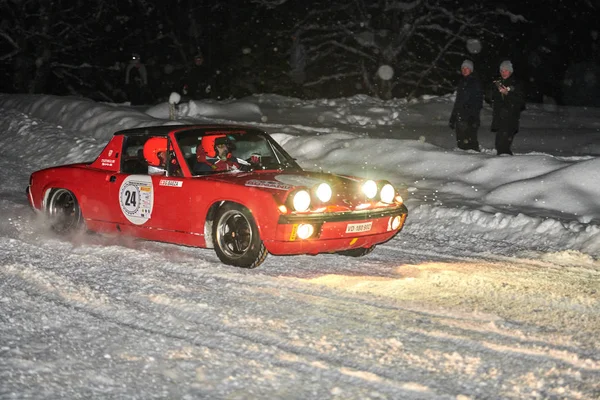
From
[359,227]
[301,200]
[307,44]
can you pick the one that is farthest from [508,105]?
[307,44]

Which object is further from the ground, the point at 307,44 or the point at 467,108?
the point at 307,44

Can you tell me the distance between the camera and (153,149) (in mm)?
8539

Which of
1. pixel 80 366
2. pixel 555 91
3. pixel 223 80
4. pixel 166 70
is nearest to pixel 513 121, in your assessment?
pixel 80 366

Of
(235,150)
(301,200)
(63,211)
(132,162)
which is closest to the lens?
(301,200)

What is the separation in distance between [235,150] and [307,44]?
24466mm

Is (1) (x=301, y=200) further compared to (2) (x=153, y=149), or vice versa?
(2) (x=153, y=149)

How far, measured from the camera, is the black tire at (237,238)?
682 cm

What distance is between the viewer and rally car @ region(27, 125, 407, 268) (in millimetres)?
6707

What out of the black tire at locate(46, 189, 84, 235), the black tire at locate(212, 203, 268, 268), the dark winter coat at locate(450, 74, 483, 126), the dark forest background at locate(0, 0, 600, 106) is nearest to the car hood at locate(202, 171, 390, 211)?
the black tire at locate(212, 203, 268, 268)

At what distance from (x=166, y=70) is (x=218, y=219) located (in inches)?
1337

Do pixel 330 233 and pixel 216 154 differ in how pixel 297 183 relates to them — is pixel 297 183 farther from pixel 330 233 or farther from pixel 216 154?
pixel 216 154

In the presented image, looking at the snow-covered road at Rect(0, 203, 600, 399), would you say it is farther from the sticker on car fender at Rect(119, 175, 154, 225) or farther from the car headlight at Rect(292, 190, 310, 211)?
the car headlight at Rect(292, 190, 310, 211)

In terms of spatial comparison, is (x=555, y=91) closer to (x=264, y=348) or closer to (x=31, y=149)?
(x=31, y=149)

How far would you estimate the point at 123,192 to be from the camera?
791 cm
